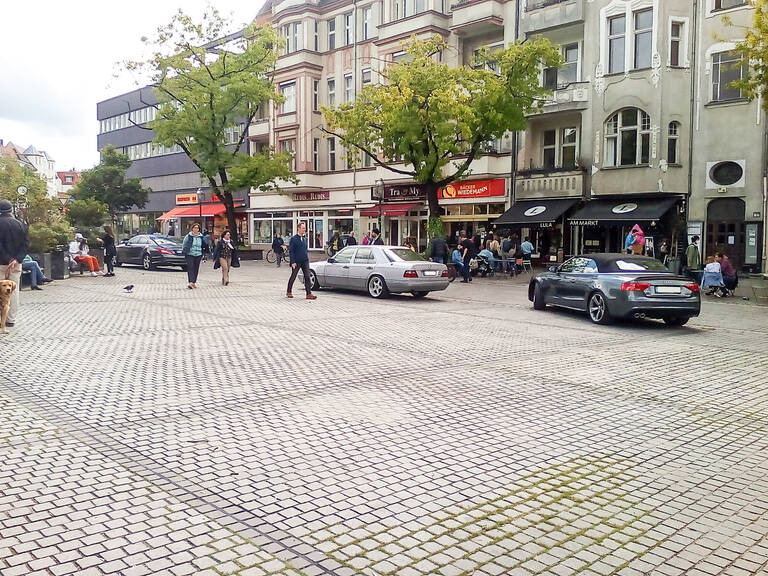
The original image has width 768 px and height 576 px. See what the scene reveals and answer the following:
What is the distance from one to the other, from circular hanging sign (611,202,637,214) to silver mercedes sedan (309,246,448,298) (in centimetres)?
1213

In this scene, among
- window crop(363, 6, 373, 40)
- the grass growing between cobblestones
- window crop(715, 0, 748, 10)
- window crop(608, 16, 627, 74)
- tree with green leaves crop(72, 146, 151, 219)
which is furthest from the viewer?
tree with green leaves crop(72, 146, 151, 219)

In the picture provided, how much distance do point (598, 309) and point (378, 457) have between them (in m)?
9.36

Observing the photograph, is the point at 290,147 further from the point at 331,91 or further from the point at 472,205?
the point at 472,205

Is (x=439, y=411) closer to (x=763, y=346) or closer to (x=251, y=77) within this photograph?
(x=763, y=346)

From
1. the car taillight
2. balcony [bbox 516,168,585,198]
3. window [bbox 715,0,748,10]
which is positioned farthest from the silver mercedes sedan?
window [bbox 715,0,748,10]

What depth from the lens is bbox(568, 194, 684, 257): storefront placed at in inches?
1049

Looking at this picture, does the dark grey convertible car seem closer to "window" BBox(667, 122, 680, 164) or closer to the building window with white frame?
"window" BBox(667, 122, 680, 164)

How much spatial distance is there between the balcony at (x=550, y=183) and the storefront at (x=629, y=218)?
103cm

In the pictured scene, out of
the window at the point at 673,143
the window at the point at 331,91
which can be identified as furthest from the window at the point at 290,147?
the window at the point at 673,143

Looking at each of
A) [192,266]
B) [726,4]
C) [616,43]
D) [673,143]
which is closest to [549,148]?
[616,43]

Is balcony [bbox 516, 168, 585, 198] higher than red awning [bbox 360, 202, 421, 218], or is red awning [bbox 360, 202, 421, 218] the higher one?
balcony [bbox 516, 168, 585, 198]

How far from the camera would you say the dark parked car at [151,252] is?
29219 mm

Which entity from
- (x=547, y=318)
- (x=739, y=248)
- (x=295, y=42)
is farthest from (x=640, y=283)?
(x=295, y=42)

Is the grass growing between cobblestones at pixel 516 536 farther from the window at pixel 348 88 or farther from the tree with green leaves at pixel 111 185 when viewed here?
the tree with green leaves at pixel 111 185
